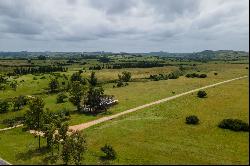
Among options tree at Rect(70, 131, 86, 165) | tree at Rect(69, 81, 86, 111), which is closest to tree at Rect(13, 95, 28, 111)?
tree at Rect(69, 81, 86, 111)

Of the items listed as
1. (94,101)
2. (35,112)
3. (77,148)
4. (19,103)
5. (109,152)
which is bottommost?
(109,152)

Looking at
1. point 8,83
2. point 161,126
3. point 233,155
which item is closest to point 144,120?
point 161,126

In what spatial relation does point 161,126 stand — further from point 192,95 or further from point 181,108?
point 192,95

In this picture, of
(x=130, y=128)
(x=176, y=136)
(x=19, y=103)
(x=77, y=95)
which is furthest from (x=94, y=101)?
(x=176, y=136)

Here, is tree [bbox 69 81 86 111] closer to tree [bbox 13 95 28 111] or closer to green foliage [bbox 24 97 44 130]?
tree [bbox 13 95 28 111]

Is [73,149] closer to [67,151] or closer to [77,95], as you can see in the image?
[67,151]
